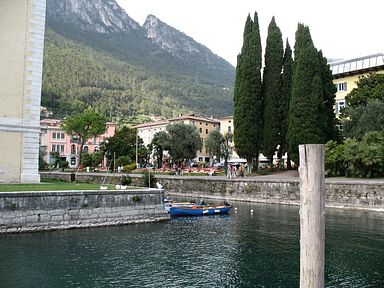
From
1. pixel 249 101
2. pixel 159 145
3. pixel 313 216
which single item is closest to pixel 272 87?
pixel 249 101

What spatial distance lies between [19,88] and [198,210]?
14.7 metres

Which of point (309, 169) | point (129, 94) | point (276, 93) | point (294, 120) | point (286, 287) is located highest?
point (129, 94)

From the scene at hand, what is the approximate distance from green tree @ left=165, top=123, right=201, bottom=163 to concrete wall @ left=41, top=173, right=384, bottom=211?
16.8 m

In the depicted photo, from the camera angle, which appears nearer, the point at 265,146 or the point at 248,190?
the point at 248,190

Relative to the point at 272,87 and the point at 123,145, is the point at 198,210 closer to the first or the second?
the point at 272,87

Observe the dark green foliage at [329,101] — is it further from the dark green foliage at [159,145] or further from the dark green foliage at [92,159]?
the dark green foliage at [92,159]

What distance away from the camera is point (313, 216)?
20.0 feet

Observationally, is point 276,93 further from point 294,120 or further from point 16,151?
point 16,151

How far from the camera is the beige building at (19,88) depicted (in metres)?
26.0

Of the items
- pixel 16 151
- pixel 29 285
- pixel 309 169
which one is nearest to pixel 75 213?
pixel 16 151

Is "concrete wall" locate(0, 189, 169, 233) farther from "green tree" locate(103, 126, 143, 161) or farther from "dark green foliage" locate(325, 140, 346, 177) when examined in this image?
"green tree" locate(103, 126, 143, 161)

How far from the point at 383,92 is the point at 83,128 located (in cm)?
5063

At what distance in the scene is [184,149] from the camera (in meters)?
68.3

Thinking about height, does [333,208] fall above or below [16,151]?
below
